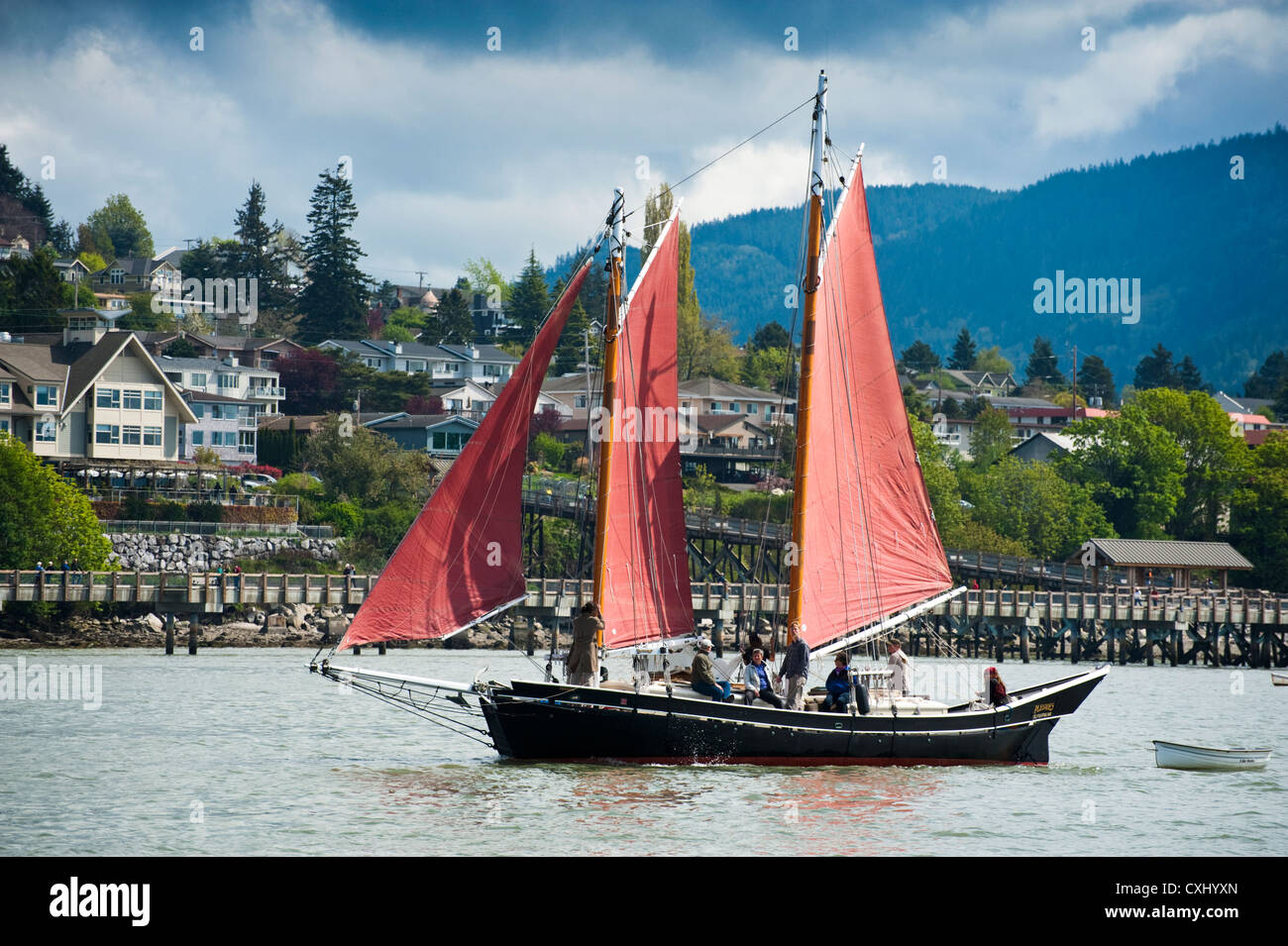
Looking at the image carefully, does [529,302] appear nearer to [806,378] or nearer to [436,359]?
[436,359]

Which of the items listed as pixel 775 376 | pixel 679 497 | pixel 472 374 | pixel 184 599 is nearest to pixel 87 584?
pixel 184 599

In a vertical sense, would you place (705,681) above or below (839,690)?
above

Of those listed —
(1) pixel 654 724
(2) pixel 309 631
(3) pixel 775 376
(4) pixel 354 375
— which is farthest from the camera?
(3) pixel 775 376

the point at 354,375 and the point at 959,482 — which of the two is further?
the point at 354,375

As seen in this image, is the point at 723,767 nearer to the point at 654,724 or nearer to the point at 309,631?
the point at 654,724

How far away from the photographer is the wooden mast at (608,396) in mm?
31016

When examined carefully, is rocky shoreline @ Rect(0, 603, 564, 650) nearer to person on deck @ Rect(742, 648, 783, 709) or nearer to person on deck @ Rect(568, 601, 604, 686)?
person on deck @ Rect(568, 601, 604, 686)

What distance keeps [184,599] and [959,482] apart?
6954 cm

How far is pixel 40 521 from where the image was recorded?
2712 inches

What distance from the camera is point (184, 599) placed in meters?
61.0

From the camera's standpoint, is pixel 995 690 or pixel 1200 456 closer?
pixel 995 690

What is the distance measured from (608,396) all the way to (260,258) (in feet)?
458

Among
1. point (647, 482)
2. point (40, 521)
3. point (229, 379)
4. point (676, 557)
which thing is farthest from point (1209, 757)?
point (229, 379)
